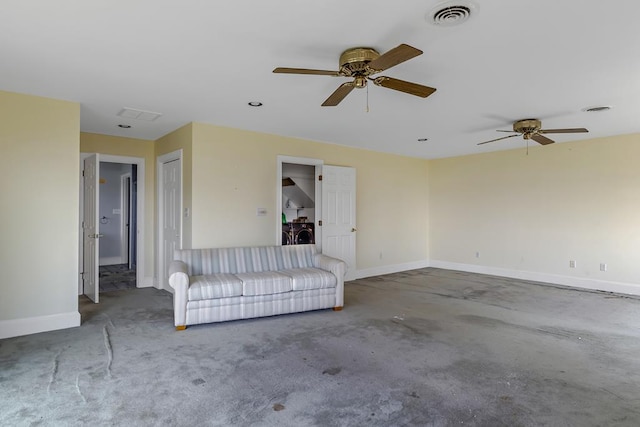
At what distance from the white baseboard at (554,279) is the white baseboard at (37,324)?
21.4ft

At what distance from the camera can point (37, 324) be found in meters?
3.59

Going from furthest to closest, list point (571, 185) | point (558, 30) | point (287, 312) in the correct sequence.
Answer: point (571, 185), point (287, 312), point (558, 30)

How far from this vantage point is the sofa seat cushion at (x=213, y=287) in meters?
3.68

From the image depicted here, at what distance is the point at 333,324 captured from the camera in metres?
3.90

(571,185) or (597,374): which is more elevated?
(571,185)

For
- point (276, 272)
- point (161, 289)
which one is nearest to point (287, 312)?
point (276, 272)

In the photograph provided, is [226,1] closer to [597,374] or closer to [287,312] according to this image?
[287,312]

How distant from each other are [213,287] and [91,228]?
232 centimetres

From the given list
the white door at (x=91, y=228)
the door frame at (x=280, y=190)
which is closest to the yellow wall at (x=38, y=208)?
the white door at (x=91, y=228)

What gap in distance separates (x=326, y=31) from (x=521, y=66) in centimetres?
167

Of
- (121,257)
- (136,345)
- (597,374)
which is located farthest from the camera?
(121,257)

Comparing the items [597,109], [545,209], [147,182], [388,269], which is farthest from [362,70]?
[545,209]

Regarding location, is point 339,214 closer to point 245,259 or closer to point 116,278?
point 245,259

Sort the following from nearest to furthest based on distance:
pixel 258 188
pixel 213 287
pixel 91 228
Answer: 1. pixel 213 287
2. pixel 91 228
3. pixel 258 188
